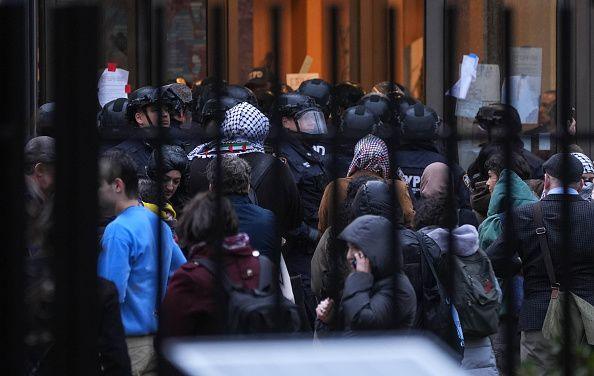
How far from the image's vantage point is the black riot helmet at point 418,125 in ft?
10.7

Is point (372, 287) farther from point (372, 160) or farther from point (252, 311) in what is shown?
point (372, 160)

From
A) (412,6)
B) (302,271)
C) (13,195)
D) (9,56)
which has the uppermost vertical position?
(412,6)

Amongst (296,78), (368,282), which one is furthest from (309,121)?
(296,78)

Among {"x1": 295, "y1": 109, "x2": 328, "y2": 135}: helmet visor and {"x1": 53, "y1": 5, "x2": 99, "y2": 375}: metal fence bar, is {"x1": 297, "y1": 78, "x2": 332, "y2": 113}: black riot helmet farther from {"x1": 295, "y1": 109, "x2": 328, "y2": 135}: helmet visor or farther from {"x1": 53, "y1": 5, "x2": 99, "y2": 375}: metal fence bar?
{"x1": 53, "y1": 5, "x2": 99, "y2": 375}: metal fence bar

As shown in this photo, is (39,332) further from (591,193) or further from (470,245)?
(591,193)

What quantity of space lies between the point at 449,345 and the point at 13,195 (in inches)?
58.4

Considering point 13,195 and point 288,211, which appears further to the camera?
point 288,211

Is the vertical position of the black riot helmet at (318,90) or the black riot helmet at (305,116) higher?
the black riot helmet at (318,90)

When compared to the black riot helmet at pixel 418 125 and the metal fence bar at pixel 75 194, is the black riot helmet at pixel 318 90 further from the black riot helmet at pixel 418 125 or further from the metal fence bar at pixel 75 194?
the metal fence bar at pixel 75 194

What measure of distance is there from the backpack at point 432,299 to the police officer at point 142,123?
4.20 ft

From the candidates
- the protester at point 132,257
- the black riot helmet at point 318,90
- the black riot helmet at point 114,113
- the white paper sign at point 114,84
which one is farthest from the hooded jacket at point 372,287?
the white paper sign at point 114,84

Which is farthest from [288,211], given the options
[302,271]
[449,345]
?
[449,345]

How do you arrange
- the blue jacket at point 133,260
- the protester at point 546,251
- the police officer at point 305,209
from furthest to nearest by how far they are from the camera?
the police officer at point 305,209 → the protester at point 546,251 → the blue jacket at point 133,260

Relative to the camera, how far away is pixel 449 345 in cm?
387
